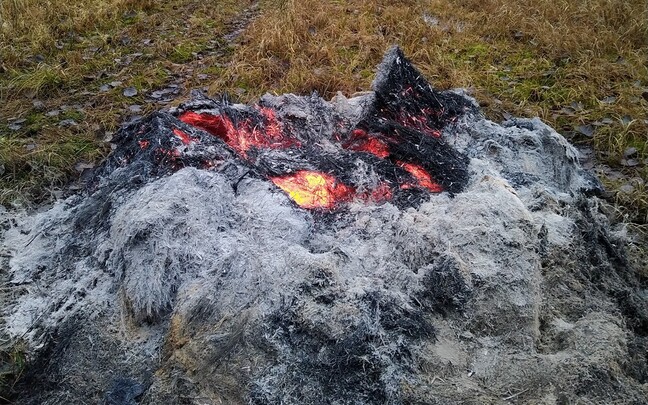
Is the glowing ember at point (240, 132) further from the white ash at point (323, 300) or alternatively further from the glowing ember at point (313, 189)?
the white ash at point (323, 300)

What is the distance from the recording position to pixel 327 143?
3.62 metres

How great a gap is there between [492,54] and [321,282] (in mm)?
4981

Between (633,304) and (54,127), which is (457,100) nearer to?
(633,304)

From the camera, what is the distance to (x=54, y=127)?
15.0 ft

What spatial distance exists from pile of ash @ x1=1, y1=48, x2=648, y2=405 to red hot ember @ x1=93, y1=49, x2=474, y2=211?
0.02 metres

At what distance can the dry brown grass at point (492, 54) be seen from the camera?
16.3 feet

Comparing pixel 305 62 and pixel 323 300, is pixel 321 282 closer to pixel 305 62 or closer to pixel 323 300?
pixel 323 300

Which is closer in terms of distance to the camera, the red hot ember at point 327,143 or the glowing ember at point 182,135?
the red hot ember at point 327,143

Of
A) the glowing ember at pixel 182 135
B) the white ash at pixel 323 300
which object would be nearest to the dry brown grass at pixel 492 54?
the white ash at pixel 323 300

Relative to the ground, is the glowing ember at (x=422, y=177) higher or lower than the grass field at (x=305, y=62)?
higher

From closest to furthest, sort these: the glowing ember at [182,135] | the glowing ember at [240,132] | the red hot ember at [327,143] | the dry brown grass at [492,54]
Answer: the red hot ember at [327,143] < the glowing ember at [182,135] < the glowing ember at [240,132] < the dry brown grass at [492,54]

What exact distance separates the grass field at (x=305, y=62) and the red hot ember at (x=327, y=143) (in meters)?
1.27

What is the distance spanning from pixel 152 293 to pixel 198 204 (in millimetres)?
545

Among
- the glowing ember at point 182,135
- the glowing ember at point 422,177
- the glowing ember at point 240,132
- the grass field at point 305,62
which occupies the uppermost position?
the glowing ember at point 182,135
